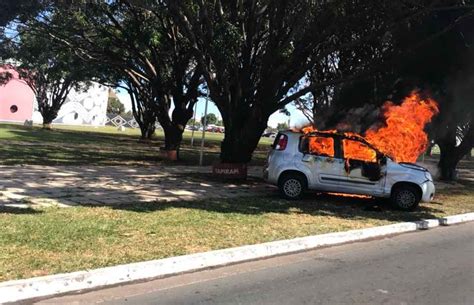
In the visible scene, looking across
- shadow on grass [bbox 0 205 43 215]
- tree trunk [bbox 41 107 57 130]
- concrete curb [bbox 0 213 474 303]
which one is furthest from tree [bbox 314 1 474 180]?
tree trunk [bbox 41 107 57 130]

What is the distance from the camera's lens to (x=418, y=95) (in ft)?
55.9

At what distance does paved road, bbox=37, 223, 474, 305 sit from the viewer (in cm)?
593

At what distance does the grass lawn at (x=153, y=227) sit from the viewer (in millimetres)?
6816

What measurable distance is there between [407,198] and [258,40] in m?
7.48

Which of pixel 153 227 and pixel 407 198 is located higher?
pixel 407 198

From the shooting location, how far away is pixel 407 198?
12906mm

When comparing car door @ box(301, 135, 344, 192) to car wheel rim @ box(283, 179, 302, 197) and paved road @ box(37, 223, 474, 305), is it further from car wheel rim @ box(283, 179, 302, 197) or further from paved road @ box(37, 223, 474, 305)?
paved road @ box(37, 223, 474, 305)

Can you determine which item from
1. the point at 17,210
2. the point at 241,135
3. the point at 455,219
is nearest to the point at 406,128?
the point at 455,219

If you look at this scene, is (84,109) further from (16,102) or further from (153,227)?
(153,227)

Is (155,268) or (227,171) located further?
(227,171)

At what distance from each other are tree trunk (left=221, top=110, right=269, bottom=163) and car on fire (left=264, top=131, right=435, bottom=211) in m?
2.89

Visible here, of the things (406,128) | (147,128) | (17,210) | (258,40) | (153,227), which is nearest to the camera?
(153,227)

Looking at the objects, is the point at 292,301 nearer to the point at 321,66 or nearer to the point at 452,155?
the point at 452,155

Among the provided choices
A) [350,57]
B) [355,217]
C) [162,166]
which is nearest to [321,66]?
[350,57]
